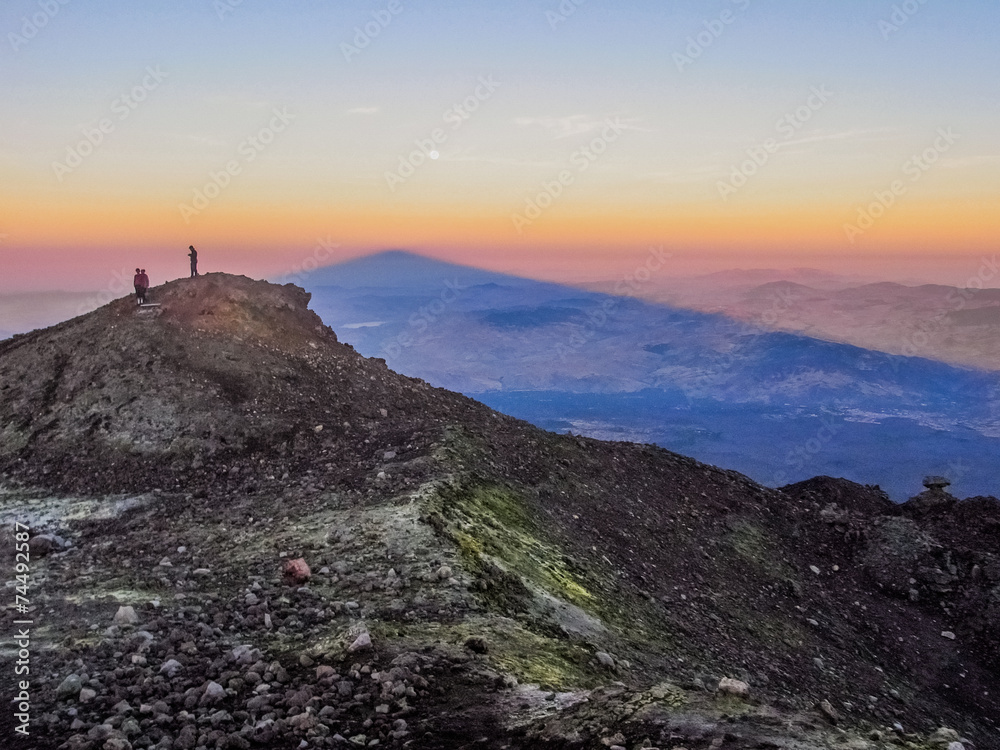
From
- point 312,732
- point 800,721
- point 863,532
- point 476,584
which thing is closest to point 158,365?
point 476,584

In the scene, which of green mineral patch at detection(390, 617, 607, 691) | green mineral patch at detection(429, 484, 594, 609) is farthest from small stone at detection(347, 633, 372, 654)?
green mineral patch at detection(429, 484, 594, 609)

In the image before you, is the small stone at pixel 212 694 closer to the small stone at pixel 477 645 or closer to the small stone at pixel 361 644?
the small stone at pixel 361 644

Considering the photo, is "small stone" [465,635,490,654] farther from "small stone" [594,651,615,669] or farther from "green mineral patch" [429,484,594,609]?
"green mineral patch" [429,484,594,609]

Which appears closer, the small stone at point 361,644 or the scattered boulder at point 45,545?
the small stone at point 361,644

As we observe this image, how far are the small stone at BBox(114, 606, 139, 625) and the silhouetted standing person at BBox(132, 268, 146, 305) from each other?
18508 millimetres

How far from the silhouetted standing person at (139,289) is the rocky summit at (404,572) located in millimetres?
751

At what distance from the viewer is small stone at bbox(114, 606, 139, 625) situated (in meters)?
10.3

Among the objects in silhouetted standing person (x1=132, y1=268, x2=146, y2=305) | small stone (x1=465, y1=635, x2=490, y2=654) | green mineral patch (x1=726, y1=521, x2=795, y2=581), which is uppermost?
silhouetted standing person (x1=132, y1=268, x2=146, y2=305)

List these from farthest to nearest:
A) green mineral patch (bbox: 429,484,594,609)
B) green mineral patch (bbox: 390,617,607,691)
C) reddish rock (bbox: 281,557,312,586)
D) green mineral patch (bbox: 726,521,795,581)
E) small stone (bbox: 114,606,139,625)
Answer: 1. green mineral patch (bbox: 726,521,795,581)
2. green mineral patch (bbox: 429,484,594,609)
3. reddish rock (bbox: 281,557,312,586)
4. small stone (bbox: 114,606,139,625)
5. green mineral patch (bbox: 390,617,607,691)

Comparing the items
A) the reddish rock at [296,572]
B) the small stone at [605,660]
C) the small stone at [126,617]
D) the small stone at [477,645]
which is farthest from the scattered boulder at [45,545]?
the small stone at [605,660]

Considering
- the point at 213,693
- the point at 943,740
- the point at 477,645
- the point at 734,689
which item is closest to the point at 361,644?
the point at 477,645

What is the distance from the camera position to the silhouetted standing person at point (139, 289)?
1014 inches

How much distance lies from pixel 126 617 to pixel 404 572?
177 inches

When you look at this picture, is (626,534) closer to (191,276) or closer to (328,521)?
(328,521)
